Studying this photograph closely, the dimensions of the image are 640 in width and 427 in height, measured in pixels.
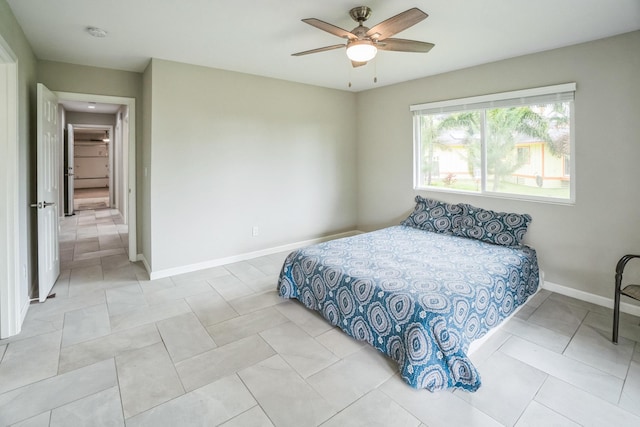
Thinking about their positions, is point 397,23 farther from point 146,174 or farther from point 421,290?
point 146,174

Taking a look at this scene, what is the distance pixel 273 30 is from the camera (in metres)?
2.80

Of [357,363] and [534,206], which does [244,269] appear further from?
[534,206]

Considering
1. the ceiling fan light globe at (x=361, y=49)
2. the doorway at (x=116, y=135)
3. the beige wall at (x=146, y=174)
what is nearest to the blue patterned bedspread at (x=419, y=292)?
the ceiling fan light globe at (x=361, y=49)

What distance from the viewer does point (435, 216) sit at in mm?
4113

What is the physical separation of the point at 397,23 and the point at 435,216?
2521mm

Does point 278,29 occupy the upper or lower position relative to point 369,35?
upper

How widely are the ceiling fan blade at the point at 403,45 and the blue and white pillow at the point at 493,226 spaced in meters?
2.02

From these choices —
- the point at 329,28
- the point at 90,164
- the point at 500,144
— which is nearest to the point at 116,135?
the point at 90,164

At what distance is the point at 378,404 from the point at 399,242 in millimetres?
1915

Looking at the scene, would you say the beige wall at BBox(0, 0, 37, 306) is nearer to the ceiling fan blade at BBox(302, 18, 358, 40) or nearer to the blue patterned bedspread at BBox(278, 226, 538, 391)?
the ceiling fan blade at BBox(302, 18, 358, 40)

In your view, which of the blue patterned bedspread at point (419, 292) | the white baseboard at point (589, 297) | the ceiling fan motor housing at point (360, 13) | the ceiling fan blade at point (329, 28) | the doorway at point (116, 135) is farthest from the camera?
the doorway at point (116, 135)

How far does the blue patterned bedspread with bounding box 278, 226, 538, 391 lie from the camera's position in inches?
78.0

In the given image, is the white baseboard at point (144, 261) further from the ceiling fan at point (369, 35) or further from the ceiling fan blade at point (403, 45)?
the ceiling fan blade at point (403, 45)

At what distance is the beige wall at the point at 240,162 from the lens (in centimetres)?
370
